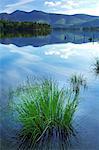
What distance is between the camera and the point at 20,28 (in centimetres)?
3834

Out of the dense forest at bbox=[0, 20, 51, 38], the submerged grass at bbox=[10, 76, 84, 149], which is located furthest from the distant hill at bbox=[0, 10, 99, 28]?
the submerged grass at bbox=[10, 76, 84, 149]

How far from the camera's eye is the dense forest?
3247cm

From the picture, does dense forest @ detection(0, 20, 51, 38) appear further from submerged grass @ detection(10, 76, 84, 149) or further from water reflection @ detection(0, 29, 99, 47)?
submerged grass @ detection(10, 76, 84, 149)

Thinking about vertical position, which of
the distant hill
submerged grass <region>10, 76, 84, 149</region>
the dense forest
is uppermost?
submerged grass <region>10, 76, 84, 149</region>

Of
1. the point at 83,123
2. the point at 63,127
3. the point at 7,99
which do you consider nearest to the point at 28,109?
the point at 63,127

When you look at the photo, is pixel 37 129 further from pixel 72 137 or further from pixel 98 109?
pixel 98 109

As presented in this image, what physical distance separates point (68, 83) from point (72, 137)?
293 centimetres

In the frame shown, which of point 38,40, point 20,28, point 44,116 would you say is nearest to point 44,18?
point 20,28

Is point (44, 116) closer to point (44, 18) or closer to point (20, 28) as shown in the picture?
point (20, 28)

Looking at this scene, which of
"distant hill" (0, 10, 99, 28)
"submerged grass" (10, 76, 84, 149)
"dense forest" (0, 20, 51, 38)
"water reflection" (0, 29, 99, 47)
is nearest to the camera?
"submerged grass" (10, 76, 84, 149)

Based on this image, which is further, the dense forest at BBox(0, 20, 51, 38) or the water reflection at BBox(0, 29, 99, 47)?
the dense forest at BBox(0, 20, 51, 38)

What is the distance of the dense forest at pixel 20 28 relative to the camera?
32469 millimetres

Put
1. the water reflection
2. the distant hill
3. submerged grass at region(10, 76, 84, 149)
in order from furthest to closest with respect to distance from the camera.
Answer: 1. the distant hill
2. the water reflection
3. submerged grass at region(10, 76, 84, 149)

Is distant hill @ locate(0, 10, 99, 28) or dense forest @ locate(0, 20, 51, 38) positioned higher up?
dense forest @ locate(0, 20, 51, 38)
